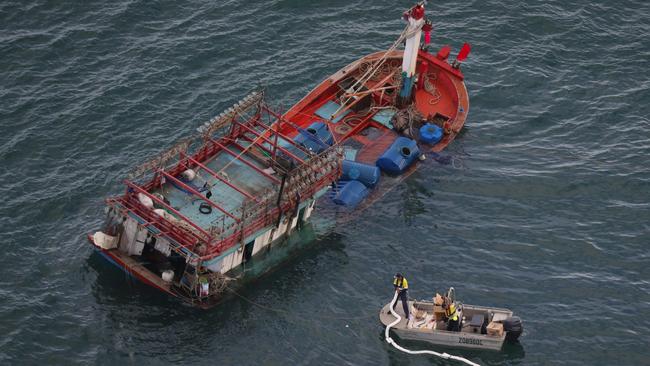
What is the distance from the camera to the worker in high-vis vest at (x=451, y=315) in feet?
183

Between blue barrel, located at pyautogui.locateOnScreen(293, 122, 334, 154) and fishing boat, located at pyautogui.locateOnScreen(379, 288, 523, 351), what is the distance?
44.9ft

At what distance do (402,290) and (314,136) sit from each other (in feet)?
49.3

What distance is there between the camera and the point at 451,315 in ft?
184

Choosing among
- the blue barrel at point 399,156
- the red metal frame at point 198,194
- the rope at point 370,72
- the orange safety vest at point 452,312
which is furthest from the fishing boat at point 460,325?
the rope at point 370,72

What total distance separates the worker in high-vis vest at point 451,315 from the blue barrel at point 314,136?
15190 millimetres

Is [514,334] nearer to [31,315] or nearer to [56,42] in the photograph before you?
[31,315]

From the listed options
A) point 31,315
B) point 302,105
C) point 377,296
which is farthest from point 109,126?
point 377,296

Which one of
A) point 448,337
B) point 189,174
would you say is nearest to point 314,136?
point 189,174

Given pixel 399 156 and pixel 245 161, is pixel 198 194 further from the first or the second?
pixel 399 156

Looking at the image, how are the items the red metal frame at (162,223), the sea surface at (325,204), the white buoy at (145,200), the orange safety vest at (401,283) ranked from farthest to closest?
the white buoy at (145,200)
the sea surface at (325,204)
the red metal frame at (162,223)
the orange safety vest at (401,283)

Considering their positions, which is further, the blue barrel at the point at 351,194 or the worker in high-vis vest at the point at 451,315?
the blue barrel at the point at 351,194

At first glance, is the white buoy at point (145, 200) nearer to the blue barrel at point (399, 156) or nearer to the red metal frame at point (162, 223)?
the red metal frame at point (162, 223)

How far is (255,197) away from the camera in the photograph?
60.3 meters

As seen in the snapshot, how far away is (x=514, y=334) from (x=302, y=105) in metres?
24.7
